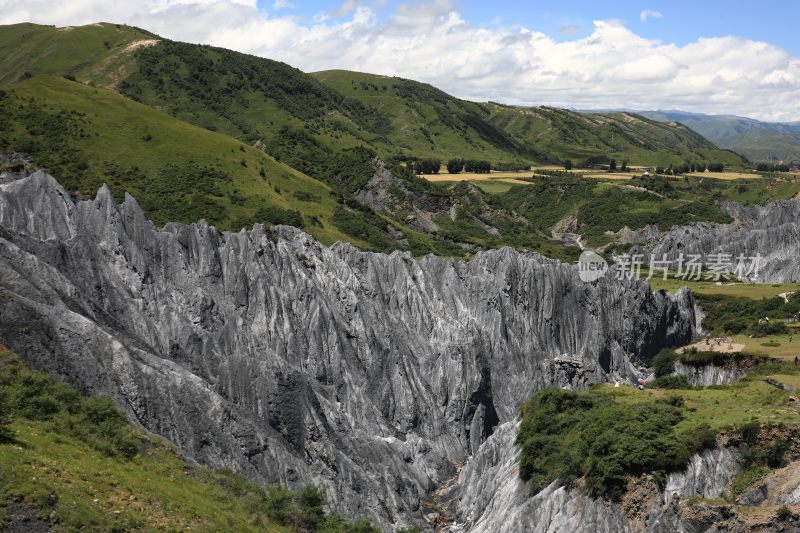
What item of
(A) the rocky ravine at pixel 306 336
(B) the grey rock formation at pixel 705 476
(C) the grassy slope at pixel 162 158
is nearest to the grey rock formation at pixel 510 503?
(A) the rocky ravine at pixel 306 336

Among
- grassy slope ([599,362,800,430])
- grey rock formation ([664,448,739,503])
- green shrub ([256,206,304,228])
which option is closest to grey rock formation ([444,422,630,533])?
grey rock formation ([664,448,739,503])

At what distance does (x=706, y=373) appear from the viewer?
251 ft

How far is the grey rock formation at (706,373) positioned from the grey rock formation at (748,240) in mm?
60975

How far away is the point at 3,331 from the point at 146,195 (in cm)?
8615

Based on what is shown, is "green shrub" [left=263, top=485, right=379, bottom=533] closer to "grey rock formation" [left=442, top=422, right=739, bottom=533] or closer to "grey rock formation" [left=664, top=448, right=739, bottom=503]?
"grey rock formation" [left=442, top=422, right=739, bottom=533]

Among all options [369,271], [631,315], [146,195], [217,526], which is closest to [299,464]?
[217,526]

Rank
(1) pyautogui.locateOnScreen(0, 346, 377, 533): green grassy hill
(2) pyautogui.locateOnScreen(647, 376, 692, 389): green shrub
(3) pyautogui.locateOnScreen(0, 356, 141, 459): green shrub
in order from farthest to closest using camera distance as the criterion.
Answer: (2) pyautogui.locateOnScreen(647, 376, 692, 389): green shrub → (3) pyautogui.locateOnScreen(0, 356, 141, 459): green shrub → (1) pyautogui.locateOnScreen(0, 346, 377, 533): green grassy hill

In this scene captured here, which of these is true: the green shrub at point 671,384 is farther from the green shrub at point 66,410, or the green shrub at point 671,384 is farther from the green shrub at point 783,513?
the green shrub at point 66,410

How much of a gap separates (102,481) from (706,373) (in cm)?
6182

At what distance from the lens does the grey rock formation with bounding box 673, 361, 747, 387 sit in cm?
7475

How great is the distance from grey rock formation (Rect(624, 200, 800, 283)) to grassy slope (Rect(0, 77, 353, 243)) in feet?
233

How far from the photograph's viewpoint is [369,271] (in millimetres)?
78625

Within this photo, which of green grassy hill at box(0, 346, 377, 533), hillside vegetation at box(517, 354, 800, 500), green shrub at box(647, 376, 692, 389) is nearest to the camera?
green grassy hill at box(0, 346, 377, 533)

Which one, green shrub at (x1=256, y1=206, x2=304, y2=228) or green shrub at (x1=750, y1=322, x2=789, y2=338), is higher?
green shrub at (x1=256, y1=206, x2=304, y2=228)
